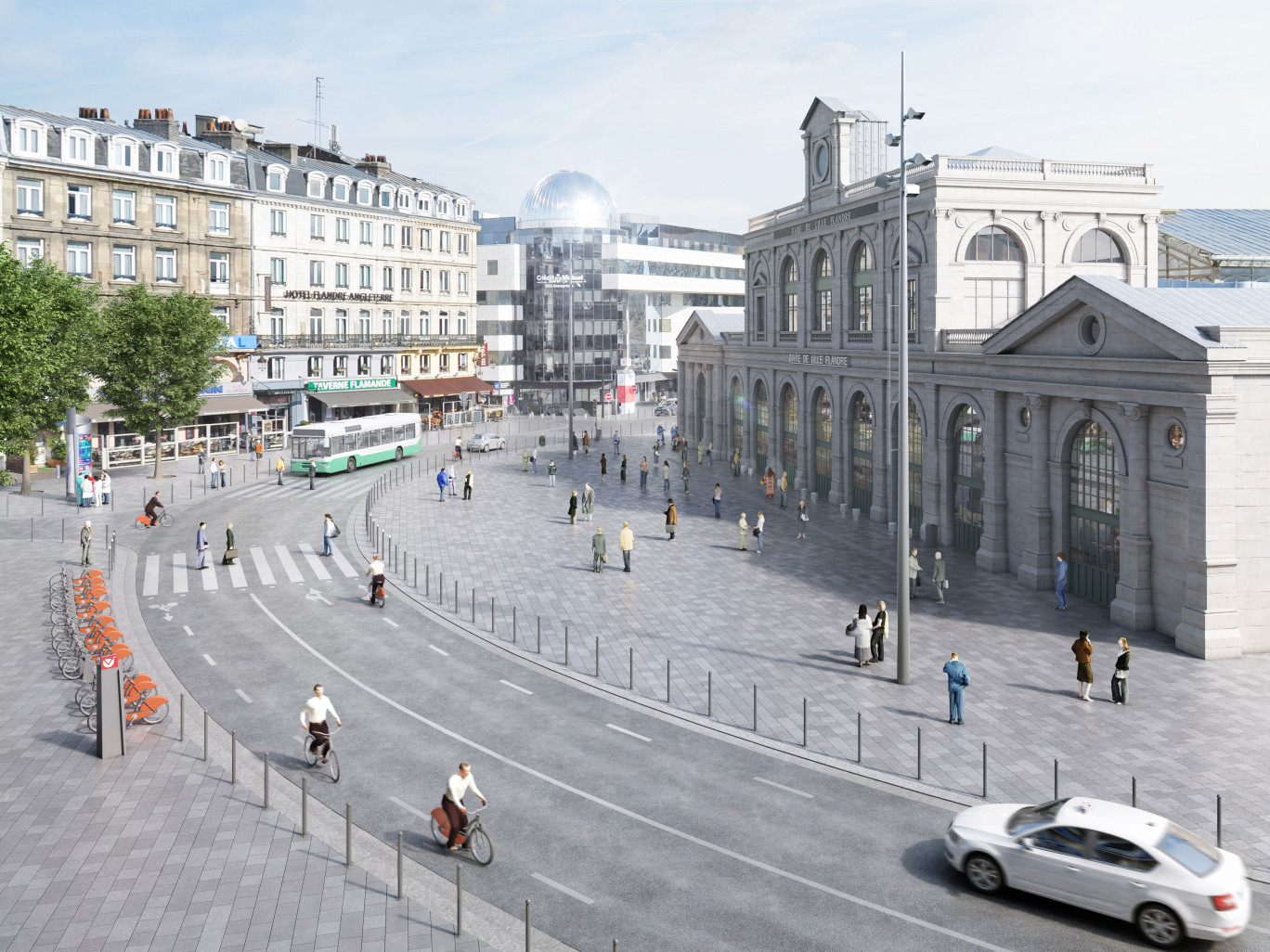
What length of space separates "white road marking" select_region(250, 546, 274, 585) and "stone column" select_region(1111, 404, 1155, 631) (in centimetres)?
2714

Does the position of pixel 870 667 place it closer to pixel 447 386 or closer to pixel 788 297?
pixel 788 297

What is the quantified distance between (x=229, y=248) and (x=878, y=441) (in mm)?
45062

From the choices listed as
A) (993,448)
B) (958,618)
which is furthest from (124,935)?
(993,448)

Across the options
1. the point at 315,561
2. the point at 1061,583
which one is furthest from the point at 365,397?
the point at 1061,583

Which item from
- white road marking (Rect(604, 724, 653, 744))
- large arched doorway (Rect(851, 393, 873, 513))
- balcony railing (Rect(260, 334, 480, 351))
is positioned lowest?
white road marking (Rect(604, 724, 653, 744))

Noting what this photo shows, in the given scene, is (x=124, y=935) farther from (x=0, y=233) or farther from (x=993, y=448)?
(x=0, y=233)

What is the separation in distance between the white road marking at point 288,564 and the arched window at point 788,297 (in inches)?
1221

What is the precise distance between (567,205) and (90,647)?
342 feet

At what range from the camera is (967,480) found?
140 feet

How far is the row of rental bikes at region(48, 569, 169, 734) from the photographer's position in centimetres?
2289

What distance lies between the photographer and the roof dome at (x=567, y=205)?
4894 inches

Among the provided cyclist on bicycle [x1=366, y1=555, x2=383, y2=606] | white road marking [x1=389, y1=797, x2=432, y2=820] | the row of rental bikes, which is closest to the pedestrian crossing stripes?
the row of rental bikes

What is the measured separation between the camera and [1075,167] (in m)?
44.3

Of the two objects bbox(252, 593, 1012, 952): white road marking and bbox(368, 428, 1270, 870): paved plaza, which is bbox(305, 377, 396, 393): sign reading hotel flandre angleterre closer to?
bbox(368, 428, 1270, 870): paved plaza
